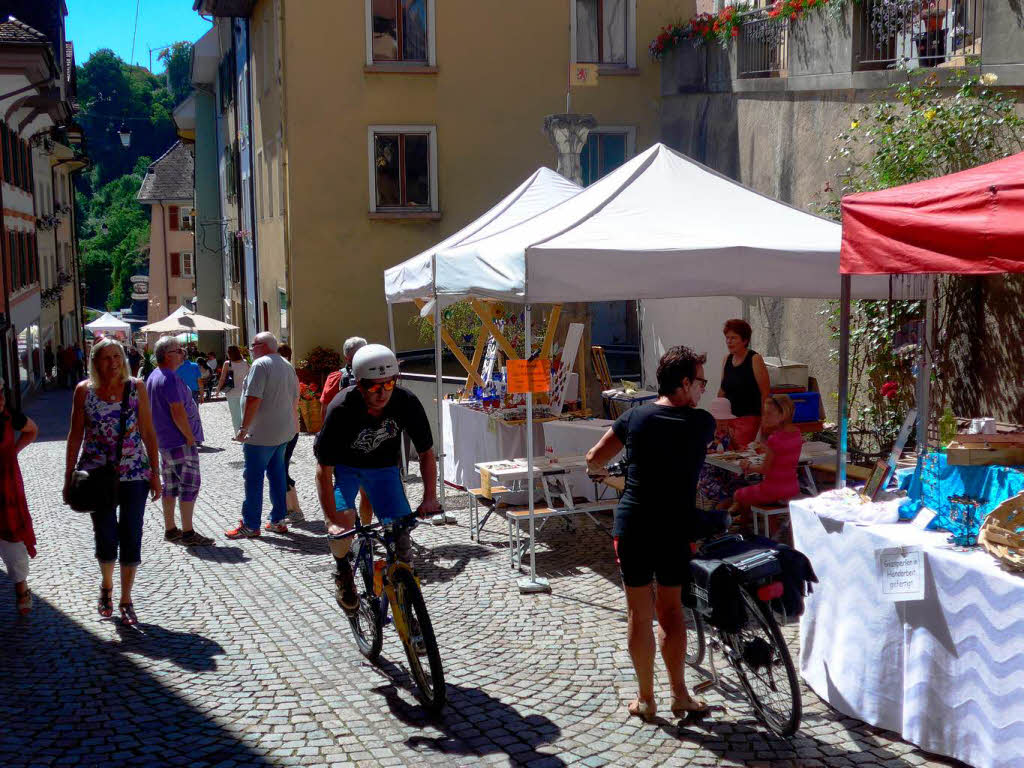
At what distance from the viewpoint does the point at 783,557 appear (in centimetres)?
486

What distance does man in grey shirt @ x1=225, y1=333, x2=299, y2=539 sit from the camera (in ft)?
30.9

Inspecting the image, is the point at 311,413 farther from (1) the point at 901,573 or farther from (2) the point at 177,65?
(2) the point at 177,65

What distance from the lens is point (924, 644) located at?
4637 millimetres

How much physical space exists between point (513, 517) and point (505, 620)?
135 cm

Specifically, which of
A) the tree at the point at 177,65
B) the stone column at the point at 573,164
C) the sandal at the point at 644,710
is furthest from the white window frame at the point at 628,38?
the tree at the point at 177,65

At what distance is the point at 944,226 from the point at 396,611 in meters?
3.10

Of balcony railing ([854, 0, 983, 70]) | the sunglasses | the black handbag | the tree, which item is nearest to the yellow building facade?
balcony railing ([854, 0, 983, 70])

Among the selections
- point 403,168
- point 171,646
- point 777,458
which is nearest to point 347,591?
point 171,646

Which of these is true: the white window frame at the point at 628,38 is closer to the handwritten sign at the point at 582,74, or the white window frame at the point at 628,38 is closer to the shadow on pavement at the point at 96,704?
the handwritten sign at the point at 582,74

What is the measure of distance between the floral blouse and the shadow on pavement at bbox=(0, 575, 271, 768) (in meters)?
1.02

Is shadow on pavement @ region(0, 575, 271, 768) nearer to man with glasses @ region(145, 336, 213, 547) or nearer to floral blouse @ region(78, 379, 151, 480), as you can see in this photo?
floral blouse @ region(78, 379, 151, 480)

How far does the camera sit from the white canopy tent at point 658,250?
24.1 feet

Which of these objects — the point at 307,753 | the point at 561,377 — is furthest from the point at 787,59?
the point at 307,753

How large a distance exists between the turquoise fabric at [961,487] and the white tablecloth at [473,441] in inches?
209
